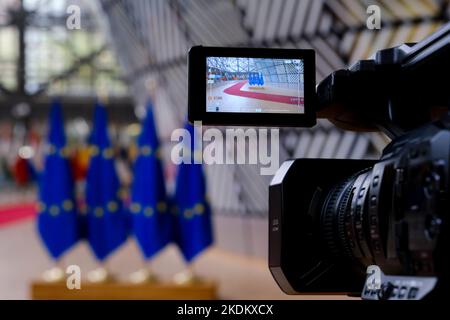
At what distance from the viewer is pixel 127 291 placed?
7930 millimetres

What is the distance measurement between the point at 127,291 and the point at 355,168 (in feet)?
20.0

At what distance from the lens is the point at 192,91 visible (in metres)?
1.84

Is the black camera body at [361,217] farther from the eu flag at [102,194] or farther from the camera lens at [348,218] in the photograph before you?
the eu flag at [102,194]

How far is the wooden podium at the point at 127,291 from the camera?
25.7 ft

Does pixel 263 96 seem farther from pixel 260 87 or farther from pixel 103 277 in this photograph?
pixel 103 277

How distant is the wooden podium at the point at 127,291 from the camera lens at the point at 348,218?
5.83 metres

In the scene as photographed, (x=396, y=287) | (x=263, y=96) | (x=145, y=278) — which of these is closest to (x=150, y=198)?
(x=145, y=278)

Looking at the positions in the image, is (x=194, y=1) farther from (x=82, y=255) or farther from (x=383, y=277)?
(x=383, y=277)

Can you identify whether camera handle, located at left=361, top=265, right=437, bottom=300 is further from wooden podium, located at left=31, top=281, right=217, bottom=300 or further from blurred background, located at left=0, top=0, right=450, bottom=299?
wooden podium, located at left=31, top=281, right=217, bottom=300

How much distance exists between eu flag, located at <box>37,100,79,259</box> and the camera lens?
21.1ft

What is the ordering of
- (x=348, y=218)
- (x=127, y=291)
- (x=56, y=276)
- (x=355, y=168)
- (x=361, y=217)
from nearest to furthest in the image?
(x=361, y=217) → (x=348, y=218) → (x=355, y=168) → (x=127, y=291) → (x=56, y=276)

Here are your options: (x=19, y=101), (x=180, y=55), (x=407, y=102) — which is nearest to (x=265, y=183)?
(x=180, y=55)

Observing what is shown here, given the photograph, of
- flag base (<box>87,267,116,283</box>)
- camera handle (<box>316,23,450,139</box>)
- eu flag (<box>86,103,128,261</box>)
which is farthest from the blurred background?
flag base (<box>87,267,116,283</box>)
